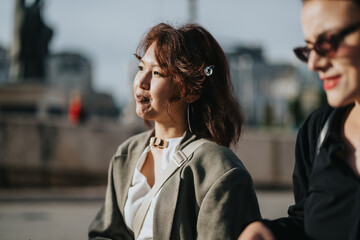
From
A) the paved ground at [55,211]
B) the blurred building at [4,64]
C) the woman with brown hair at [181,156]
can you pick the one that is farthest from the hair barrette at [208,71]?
the blurred building at [4,64]

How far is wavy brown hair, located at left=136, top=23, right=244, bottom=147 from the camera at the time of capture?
2.08 metres

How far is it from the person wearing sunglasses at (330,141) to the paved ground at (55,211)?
357 centimetres

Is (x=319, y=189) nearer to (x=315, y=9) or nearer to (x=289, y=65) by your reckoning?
(x=315, y=9)

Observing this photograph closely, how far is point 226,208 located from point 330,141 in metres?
0.63

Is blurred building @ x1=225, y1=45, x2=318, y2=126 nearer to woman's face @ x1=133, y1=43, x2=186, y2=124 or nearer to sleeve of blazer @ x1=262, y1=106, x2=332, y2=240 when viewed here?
woman's face @ x1=133, y1=43, x2=186, y2=124

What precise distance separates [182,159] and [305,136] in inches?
25.8

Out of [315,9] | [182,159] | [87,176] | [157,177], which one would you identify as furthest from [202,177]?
[87,176]

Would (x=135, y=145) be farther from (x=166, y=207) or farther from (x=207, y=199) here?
(x=207, y=199)

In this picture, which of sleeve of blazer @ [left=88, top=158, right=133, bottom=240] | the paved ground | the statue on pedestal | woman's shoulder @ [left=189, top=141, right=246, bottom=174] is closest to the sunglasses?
woman's shoulder @ [left=189, top=141, right=246, bottom=174]

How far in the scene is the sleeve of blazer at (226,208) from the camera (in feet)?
6.02

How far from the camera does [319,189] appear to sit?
4.49 ft

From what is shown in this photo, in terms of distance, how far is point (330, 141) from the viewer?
4.52ft

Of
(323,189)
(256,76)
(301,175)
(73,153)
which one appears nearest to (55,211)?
(73,153)

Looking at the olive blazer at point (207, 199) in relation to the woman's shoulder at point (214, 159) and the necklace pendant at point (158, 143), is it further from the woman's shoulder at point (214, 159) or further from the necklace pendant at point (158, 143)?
the necklace pendant at point (158, 143)
